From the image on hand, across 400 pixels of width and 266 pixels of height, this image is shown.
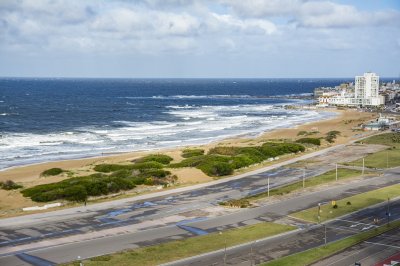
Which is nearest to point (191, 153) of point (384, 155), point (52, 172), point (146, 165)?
point (146, 165)

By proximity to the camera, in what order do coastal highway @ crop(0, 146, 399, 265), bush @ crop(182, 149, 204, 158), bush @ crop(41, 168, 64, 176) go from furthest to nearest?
bush @ crop(182, 149, 204, 158), bush @ crop(41, 168, 64, 176), coastal highway @ crop(0, 146, 399, 265)

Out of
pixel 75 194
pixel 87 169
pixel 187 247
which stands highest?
pixel 75 194

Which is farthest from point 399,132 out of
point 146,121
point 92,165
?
point 92,165

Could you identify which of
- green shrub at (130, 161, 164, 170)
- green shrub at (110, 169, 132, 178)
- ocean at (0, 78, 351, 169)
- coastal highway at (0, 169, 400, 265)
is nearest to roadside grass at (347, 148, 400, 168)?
coastal highway at (0, 169, 400, 265)

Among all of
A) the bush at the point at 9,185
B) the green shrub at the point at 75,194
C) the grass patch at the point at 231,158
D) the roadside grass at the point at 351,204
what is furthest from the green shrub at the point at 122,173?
the roadside grass at the point at 351,204

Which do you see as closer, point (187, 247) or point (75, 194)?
point (187, 247)

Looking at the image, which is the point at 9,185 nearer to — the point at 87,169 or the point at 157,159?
the point at 87,169

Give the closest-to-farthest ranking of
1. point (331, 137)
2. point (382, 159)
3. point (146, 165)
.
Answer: point (146, 165)
point (382, 159)
point (331, 137)

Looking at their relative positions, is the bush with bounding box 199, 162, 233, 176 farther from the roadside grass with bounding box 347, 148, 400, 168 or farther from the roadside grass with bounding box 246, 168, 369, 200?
the roadside grass with bounding box 347, 148, 400, 168
